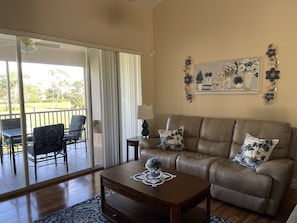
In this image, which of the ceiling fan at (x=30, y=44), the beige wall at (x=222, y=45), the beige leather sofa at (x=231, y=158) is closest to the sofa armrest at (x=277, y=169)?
the beige leather sofa at (x=231, y=158)

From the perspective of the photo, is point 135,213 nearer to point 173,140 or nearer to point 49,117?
point 173,140

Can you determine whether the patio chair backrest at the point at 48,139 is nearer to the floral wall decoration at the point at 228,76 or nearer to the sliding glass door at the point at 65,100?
the sliding glass door at the point at 65,100

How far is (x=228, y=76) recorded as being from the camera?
3742 millimetres

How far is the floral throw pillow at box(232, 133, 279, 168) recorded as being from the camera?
2.77 m

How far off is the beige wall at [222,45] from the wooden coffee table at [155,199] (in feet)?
5.95

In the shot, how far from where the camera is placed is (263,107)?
3441 mm

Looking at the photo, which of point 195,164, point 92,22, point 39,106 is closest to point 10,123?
point 39,106

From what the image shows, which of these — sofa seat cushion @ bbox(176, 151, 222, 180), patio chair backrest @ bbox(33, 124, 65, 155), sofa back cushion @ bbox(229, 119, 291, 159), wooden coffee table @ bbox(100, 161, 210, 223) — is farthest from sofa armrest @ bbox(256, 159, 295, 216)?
patio chair backrest @ bbox(33, 124, 65, 155)

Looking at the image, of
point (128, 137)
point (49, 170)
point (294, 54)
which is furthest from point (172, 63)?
point (49, 170)

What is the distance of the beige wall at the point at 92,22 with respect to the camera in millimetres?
3029

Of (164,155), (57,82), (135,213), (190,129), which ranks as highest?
(57,82)

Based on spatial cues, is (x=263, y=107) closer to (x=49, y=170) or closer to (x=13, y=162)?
(x=49, y=170)

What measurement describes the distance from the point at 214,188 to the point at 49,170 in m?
2.71

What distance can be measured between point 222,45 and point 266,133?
1.63 metres
